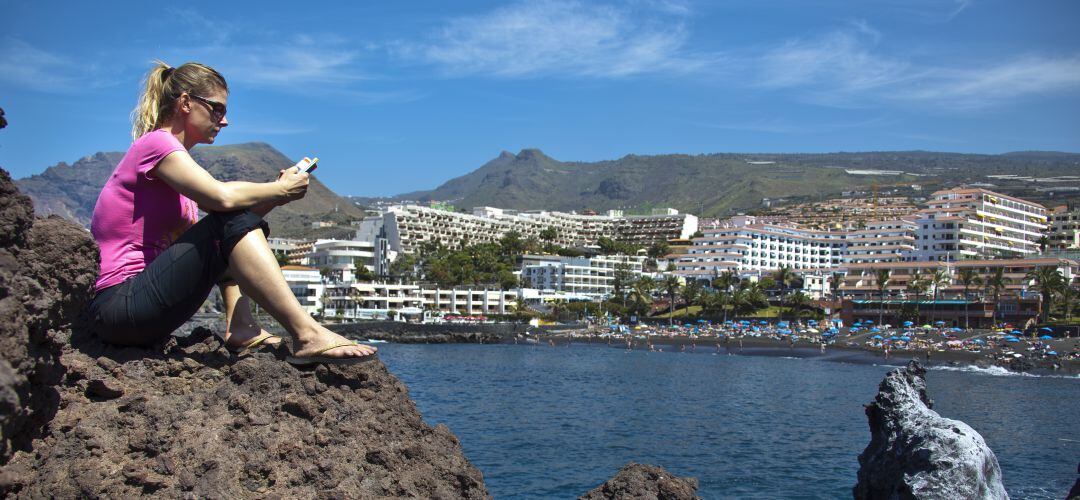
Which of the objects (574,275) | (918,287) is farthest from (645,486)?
(574,275)

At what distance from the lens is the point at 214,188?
442 centimetres

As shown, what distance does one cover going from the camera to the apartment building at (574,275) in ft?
396

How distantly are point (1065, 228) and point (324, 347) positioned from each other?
15021 centimetres

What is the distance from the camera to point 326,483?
4.33m

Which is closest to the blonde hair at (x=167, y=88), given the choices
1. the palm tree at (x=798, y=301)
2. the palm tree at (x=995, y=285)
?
the palm tree at (x=995, y=285)

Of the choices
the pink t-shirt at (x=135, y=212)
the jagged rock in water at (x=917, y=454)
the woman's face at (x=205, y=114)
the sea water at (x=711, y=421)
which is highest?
the woman's face at (x=205, y=114)

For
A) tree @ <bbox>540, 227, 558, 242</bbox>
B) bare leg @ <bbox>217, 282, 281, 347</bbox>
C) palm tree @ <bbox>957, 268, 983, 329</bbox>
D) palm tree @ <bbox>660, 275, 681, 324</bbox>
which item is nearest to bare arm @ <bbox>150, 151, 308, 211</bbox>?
bare leg @ <bbox>217, 282, 281, 347</bbox>

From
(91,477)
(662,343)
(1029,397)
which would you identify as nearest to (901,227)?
(662,343)

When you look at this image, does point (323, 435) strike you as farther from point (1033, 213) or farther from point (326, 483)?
point (1033, 213)

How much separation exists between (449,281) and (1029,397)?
8423cm

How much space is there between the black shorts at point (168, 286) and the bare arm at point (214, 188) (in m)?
0.08

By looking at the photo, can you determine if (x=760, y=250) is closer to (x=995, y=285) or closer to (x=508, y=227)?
(x=995, y=285)

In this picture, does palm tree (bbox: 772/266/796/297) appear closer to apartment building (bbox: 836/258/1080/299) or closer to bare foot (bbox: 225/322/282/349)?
apartment building (bbox: 836/258/1080/299)

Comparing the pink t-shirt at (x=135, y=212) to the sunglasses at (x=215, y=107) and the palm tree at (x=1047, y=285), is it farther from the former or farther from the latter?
the palm tree at (x=1047, y=285)
